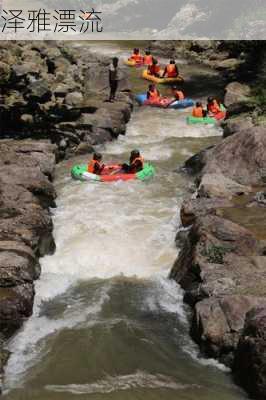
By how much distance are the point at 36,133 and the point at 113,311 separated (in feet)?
31.9

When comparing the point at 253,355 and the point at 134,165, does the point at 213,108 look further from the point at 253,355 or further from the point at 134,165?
the point at 253,355

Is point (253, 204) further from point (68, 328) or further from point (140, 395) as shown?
point (140, 395)

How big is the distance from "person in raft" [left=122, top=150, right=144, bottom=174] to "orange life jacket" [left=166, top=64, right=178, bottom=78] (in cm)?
1076

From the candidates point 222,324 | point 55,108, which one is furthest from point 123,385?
point 55,108

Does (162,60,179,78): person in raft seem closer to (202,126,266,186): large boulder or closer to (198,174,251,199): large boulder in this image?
(202,126,266,186): large boulder

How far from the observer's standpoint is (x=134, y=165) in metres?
17.1

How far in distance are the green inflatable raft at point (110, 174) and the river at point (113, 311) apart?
0.18 meters

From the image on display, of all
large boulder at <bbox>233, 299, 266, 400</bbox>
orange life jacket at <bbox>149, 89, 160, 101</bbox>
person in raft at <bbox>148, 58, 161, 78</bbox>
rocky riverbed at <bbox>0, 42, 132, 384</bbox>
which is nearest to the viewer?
large boulder at <bbox>233, 299, 266, 400</bbox>

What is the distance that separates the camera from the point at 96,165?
17.1 m

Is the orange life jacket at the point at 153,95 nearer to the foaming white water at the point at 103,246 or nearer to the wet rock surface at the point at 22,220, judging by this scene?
the foaming white water at the point at 103,246

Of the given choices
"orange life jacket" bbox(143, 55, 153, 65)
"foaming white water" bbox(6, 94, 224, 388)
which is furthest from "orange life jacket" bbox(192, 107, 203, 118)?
"orange life jacket" bbox(143, 55, 153, 65)

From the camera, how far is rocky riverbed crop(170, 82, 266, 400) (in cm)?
893

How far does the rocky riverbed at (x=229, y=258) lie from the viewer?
893 cm

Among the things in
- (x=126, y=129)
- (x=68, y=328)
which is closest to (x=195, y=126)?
(x=126, y=129)
